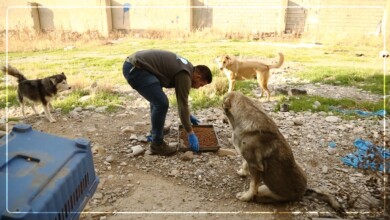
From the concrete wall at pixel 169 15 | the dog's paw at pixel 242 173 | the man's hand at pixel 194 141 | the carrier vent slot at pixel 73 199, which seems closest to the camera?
the carrier vent slot at pixel 73 199

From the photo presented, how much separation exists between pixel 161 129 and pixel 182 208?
1324 mm

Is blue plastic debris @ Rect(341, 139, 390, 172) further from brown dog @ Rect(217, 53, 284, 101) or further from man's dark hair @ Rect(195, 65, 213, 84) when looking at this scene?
brown dog @ Rect(217, 53, 284, 101)

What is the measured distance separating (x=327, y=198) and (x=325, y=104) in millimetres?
3648

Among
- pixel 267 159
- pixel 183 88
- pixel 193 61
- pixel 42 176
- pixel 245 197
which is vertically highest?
pixel 183 88

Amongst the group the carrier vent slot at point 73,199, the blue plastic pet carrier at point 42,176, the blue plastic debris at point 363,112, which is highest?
the blue plastic pet carrier at point 42,176

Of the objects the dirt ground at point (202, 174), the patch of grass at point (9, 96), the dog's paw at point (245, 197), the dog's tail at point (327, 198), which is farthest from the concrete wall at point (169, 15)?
the dog's paw at point (245, 197)

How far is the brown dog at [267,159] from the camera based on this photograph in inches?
124

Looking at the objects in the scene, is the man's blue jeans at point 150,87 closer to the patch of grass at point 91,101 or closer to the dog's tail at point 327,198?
the dog's tail at point 327,198

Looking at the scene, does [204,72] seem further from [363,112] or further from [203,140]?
[363,112]

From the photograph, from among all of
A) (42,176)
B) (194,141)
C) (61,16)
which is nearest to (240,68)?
(194,141)

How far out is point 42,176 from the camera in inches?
82.4

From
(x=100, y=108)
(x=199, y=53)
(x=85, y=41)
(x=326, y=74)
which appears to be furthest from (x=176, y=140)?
(x=85, y=41)

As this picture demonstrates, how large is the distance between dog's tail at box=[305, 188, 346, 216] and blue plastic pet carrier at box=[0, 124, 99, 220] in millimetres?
2420

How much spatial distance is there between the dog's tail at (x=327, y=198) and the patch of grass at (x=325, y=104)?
→ 2.97 metres
